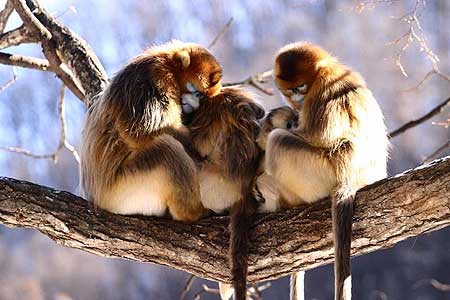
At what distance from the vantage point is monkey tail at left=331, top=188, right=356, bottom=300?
248cm

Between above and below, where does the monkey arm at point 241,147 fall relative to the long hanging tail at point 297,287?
above

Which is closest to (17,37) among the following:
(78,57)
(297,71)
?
(78,57)

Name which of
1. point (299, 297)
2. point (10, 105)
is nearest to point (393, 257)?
point (10, 105)

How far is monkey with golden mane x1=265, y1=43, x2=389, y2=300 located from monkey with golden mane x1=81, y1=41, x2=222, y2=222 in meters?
0.33

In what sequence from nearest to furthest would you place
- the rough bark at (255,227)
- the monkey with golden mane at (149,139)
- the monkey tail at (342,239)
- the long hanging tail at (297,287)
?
the monkey tail at (342,239)
the rough bark at (255,227)
the monkey with golden mane at (149,139)
the long hanging tail at (297,287)

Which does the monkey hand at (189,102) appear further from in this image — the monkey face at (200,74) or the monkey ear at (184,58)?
the monkey ear at (184,58)

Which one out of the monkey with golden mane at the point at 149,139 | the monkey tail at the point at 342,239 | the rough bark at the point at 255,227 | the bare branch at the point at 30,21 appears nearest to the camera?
the monkey tail at the point at 342,239

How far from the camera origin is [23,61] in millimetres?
3924

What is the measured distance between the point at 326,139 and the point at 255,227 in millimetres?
428

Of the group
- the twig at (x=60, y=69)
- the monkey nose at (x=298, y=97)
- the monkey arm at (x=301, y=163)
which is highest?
the twig at (x=60, y=69)

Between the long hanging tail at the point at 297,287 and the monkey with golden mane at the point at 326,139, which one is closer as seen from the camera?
the monkey with golden mane at the point at 326,139

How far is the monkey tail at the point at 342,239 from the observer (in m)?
2.48

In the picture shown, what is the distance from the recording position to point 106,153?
9.92 ft

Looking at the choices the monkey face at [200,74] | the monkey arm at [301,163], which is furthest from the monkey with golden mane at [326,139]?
the monkey face at [200,74]
